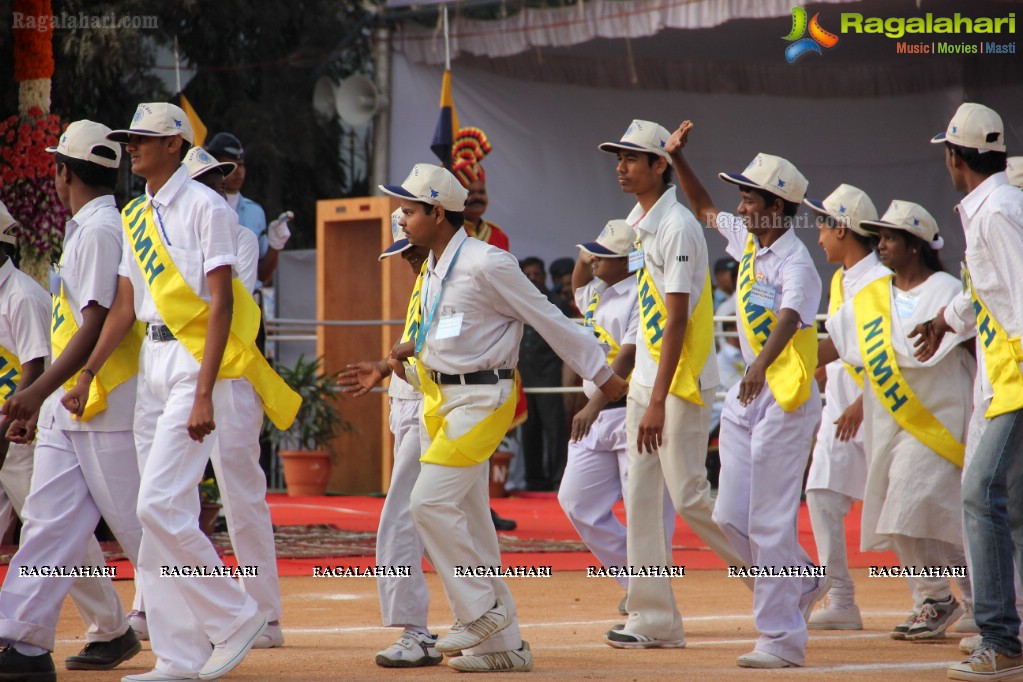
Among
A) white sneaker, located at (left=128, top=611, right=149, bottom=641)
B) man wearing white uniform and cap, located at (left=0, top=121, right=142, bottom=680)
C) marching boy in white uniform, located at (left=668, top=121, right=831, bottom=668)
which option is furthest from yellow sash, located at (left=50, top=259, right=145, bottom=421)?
marching boy in white uniform, located at (left=668, top=121, right=831, bottom=668)

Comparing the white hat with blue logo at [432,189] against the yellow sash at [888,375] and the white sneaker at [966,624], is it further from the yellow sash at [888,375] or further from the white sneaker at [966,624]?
the white sneaker at [966,624]

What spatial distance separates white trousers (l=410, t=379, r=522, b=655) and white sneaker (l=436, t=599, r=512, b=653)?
32 millimetres

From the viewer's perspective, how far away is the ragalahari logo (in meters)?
15.9

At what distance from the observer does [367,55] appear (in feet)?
60.6

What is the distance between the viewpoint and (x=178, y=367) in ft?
18.3

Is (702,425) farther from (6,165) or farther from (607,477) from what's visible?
(6,165)

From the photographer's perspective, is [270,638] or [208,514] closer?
[270,638]

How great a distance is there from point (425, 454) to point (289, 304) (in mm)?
12315

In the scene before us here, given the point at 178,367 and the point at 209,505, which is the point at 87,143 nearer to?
the point at 178,367

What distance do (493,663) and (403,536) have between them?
0.85 metres

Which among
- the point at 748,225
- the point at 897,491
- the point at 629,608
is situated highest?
the point at 748,225

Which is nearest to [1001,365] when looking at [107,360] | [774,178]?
[774,178]

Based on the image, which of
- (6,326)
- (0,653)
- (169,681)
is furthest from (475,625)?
(6,326)

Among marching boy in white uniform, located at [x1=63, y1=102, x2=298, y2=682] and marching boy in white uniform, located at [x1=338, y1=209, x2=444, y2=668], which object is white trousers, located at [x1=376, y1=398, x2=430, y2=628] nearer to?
marching boy in white uniform, located at [x1=338, y1=209, x2=444, y2=668]
